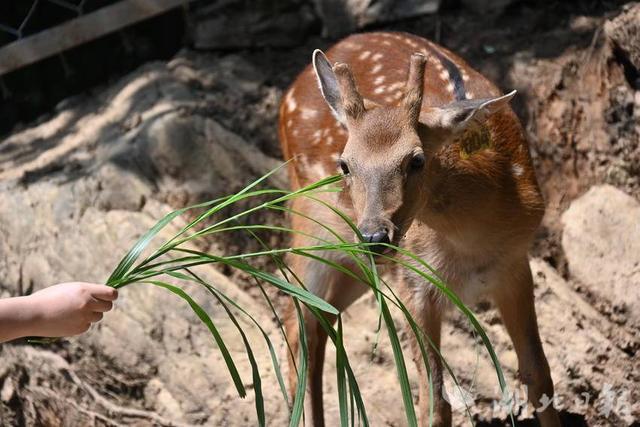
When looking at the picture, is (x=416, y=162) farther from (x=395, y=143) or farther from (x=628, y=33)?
(x=628, y=33)

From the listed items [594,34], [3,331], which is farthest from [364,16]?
[3,331]

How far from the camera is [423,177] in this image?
366 cm

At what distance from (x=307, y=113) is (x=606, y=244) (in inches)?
61.7

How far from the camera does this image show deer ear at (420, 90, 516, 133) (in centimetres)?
363

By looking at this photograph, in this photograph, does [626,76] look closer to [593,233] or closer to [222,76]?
[593,233]

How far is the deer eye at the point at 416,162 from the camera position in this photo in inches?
140

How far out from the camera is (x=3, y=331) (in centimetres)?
271

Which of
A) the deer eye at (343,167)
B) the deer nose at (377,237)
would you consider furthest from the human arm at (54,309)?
the deer eye at (343,167)

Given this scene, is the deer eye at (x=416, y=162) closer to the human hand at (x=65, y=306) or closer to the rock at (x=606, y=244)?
the human hand at (x=65, y=306)

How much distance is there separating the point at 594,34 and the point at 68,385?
3.21 m

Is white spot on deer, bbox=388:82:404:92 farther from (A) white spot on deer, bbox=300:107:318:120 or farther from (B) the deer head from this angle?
(B) the deer head

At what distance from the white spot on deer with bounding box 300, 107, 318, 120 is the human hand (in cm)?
211

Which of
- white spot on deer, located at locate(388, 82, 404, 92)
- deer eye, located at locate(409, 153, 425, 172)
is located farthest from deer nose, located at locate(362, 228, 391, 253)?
white spot on deer, located at locate(388, 82, 404, 92)

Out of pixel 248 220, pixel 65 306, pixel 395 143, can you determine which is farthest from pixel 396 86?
pixel 65 306
